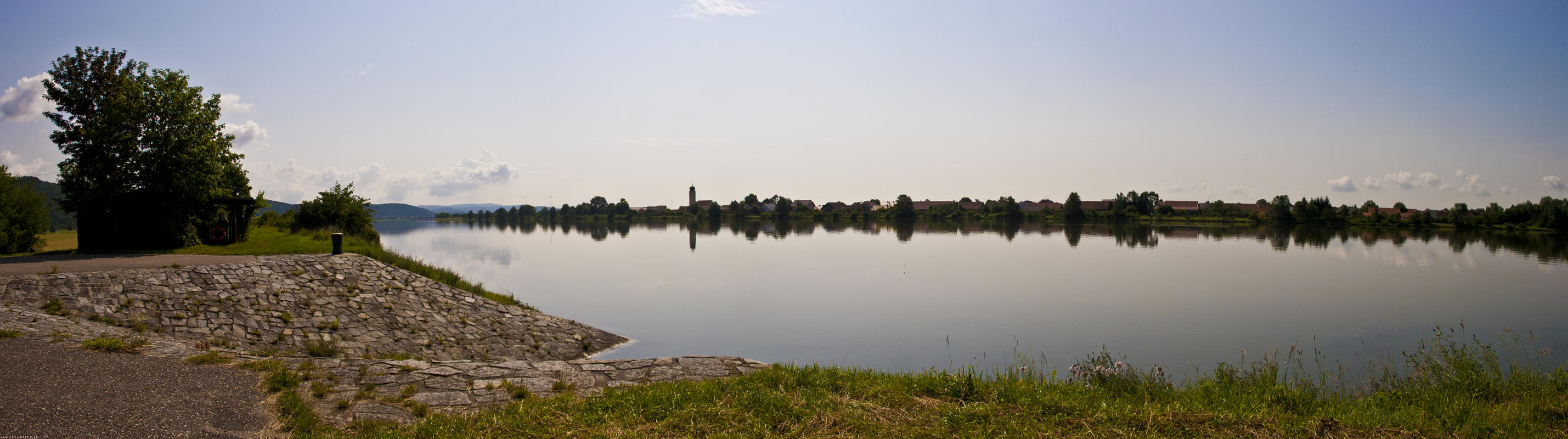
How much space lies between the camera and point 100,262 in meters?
12.3

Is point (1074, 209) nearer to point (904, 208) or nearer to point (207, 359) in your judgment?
point (904, 208)

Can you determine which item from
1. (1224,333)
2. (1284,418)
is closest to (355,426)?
(1284,418)

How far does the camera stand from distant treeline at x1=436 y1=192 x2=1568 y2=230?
2689 inches

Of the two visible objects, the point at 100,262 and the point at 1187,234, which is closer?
the point at 100,262

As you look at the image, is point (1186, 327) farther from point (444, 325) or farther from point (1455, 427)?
point (444, 325)

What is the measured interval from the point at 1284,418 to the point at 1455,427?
122cm

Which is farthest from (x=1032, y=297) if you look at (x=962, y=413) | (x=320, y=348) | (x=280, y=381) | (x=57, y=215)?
(x=57, y=215)

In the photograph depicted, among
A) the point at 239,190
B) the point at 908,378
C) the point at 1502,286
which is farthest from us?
the point at 239,190

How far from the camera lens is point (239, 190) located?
84.0ft

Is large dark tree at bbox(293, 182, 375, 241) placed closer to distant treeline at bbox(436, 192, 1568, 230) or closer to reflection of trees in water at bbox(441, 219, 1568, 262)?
reflection of trees in water at bbox(441, 219, 1568, 262)

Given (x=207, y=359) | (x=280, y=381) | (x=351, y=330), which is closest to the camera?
(x=280, y=381)

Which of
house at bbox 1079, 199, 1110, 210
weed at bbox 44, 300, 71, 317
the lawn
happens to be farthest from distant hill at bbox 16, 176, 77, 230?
house at bbox 1079, 199, 1110, 210

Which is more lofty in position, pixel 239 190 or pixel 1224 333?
pixel 239 190

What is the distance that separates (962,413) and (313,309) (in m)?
11.7
